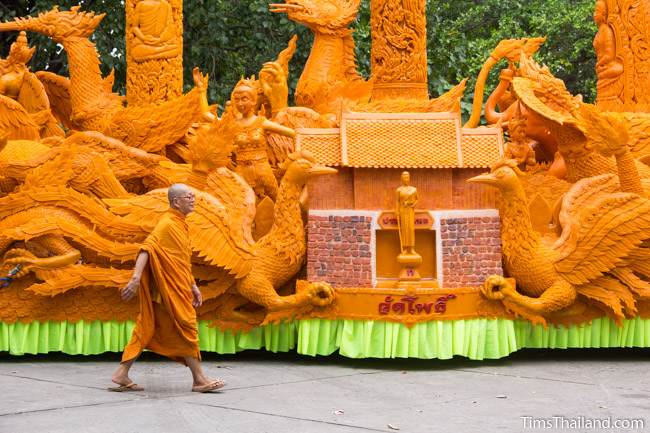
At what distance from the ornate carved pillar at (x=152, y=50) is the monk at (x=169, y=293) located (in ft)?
16.5

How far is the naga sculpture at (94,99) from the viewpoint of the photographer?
42.6 feet

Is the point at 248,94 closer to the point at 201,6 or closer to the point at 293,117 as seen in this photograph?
the point at 293,117

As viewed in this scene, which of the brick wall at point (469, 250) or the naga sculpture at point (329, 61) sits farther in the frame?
the naga sculpture at point (329, 61)

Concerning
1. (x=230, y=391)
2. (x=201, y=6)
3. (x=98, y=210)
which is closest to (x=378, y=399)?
(x=230, y=391)

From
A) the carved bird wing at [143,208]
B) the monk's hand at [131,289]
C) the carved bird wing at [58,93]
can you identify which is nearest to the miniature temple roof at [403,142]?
the carved bird wing at [143,208]

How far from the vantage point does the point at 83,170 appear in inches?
450

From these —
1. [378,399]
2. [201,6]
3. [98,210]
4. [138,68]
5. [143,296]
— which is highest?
[201,6]

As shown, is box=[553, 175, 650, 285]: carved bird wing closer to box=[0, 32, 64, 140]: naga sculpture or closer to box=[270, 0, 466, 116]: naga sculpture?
box=[270, 0, 466, 116]: naga sculpture

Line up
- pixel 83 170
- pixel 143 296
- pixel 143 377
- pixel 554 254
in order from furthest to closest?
pixel 83 170
pixel 554 254
pixel 143 377
pixel 143 296

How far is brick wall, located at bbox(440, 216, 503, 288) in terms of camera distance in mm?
10414

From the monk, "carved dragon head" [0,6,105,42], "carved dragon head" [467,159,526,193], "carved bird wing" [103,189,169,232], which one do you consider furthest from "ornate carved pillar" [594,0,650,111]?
the monk

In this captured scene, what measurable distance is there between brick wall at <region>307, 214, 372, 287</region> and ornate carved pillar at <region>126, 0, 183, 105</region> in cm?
372

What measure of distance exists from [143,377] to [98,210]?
1.77 m

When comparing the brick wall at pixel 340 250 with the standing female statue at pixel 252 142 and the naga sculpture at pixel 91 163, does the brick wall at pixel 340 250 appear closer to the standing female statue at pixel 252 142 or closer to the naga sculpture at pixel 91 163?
the standing female statue at pixel 252 142
